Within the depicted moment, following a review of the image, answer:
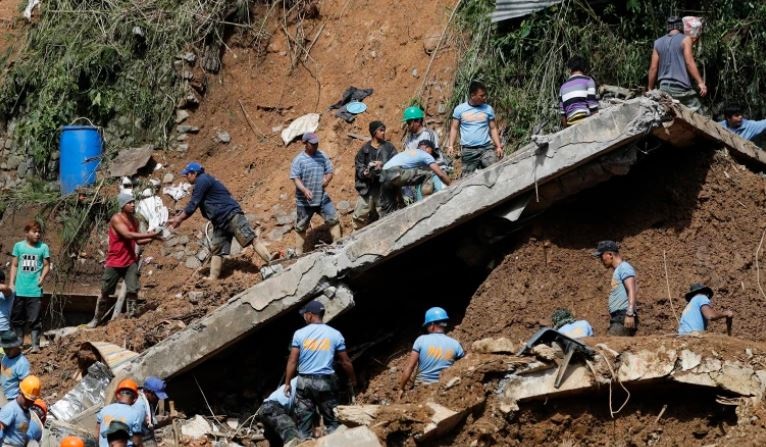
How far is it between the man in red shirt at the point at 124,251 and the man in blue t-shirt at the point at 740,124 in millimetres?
6128

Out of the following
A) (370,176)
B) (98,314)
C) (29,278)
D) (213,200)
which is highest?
(370,176)

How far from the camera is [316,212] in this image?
13875mm

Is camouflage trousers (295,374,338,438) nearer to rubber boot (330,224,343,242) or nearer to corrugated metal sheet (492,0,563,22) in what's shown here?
rubber boot (330,224,343,242)

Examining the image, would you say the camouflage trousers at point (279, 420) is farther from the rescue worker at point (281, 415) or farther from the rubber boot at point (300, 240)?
the rubber boot at point (300, 240)

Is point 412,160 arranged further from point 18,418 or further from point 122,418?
point 18,418

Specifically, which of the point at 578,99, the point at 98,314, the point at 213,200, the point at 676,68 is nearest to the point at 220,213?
the point at 213,200

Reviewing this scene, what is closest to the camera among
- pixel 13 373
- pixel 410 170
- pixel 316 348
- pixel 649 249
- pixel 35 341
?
pixel 316 348

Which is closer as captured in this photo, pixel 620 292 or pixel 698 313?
pixel 698 313

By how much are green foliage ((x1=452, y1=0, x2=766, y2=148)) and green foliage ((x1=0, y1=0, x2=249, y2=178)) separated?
4.27m

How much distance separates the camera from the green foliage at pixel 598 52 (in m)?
14.1

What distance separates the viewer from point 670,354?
9664 mm

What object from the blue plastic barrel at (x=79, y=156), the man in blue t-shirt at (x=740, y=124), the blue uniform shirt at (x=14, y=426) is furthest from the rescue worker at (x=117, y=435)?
the blue plastic barrel at (x=79, y=156)

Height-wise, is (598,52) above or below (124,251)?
above

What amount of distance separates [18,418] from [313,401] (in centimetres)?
249
